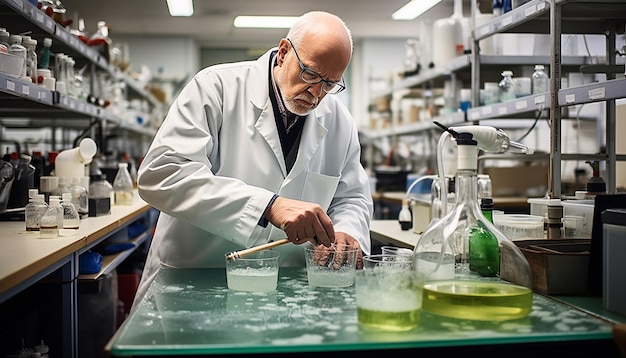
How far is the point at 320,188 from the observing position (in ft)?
6.54

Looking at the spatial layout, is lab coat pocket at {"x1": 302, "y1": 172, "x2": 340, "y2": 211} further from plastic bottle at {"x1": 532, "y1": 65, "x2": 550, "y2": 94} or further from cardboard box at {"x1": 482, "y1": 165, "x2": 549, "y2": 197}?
cardboard box at {"x1": 482, "y1": 165, "x2": 549, "y2": 197}

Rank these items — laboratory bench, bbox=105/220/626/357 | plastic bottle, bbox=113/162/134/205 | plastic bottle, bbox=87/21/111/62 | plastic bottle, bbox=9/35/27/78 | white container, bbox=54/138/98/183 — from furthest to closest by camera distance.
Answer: plastic bottle, bbox=87/21/111/62
plastic bottle, bbox=113/162/134/205
white container, bbox=54/138/98/183
plastic bottle, bbox=9/35/27/78
laboratory bench, bbox=105/220/626/357

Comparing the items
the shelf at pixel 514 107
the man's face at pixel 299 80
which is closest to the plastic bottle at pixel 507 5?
the shelf at pixel 514 107

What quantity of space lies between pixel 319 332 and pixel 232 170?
3.16ft

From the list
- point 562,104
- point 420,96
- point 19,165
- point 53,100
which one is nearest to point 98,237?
point 19,165

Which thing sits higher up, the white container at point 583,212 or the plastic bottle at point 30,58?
the plastic bottle at point 30,58

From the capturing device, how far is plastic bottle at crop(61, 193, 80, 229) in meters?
2.36

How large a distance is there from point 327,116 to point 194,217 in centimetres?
64

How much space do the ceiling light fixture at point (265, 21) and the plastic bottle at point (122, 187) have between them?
4541 millimetres

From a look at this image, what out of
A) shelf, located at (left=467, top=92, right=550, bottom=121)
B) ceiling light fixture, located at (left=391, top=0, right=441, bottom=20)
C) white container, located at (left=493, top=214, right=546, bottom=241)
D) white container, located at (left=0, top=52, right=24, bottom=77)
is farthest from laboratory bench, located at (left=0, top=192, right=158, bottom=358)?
ceiling light fixture, located at (left=391, top=0, right=441, bottom=20)

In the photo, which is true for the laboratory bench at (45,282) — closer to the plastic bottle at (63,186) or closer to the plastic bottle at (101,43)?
the plastic bottle at (63,186)

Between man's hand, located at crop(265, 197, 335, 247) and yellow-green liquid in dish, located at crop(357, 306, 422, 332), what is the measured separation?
0.43m

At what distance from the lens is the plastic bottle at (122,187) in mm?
3809

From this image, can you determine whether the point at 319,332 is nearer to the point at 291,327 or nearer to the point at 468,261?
the point at 291,327
